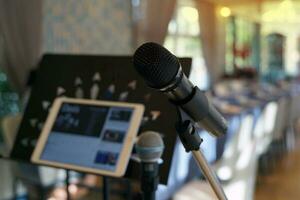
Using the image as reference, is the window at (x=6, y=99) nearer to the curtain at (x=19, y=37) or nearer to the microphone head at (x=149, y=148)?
the curtain at (x=19, y=37)

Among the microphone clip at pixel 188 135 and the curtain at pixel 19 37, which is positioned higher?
the microphone clip at pixel 188 135

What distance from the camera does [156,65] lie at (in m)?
0.68

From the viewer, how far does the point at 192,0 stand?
6.64 m

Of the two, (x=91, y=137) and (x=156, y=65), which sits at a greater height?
(x=156, y=65)

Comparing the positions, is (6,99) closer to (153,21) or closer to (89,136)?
(89,136)

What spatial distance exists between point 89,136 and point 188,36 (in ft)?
17.9

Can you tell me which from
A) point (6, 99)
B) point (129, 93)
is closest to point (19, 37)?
point (6, 99)

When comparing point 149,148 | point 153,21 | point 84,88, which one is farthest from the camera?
point 153,21

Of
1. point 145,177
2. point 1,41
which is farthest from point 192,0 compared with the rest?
point 145,177

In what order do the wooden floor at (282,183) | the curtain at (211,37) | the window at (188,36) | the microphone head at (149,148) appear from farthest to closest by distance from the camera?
1. the curtain at (211,37)
2. the window at (188,36)
3. the wooden floor at (282,183)
4. the microphone head at (149,148)

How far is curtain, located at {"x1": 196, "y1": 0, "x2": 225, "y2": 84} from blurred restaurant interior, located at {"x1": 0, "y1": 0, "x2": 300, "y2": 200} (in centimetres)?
2

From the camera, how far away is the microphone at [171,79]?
0.68m

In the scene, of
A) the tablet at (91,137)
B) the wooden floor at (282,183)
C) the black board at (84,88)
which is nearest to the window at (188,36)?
the wooden floor at (282,183)

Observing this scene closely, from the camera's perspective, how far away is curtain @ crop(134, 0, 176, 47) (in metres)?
4.70
